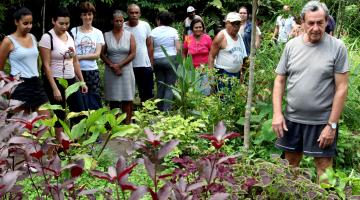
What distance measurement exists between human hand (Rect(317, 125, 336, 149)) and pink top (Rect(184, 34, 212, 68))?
3.50m

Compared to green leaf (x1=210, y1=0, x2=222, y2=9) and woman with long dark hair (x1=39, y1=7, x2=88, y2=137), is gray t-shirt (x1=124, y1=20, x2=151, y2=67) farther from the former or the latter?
green leaf (x1=210, y1=0, x2=222, y2=9)

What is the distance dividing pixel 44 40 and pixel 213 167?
145 inches

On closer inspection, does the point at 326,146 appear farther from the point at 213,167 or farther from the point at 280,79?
the point at 213,167

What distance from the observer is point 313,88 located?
364cm

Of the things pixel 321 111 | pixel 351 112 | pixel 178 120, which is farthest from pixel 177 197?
pixel 351 112

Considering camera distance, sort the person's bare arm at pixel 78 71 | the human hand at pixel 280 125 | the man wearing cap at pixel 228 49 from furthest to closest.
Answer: the man wearing cap at pixel 228 49
the person's bare arm at pixel 78 71
the human hand at pixel 280 125

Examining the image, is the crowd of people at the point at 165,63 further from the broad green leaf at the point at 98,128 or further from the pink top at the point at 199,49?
the broad green leaf at the point at 98,128

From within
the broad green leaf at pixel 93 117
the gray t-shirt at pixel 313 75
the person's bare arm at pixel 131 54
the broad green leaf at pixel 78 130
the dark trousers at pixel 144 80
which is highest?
the gray t-shirt at pixel 313 75

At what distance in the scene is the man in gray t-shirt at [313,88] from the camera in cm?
357

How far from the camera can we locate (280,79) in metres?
3.87

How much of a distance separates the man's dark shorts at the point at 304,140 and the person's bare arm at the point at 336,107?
0.05 meters

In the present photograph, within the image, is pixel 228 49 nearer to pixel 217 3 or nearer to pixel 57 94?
pixel 57 94

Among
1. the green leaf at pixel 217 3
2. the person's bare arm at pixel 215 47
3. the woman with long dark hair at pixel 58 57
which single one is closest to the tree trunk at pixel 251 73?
the woman with long dark hair at pixel 58 57

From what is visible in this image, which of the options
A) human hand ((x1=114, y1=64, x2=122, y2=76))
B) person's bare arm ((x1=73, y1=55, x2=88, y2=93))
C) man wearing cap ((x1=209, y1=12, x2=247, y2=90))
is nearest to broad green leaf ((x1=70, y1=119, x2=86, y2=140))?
person's bare arm ((x1=73, y1=55, x2=88, y2=93))
